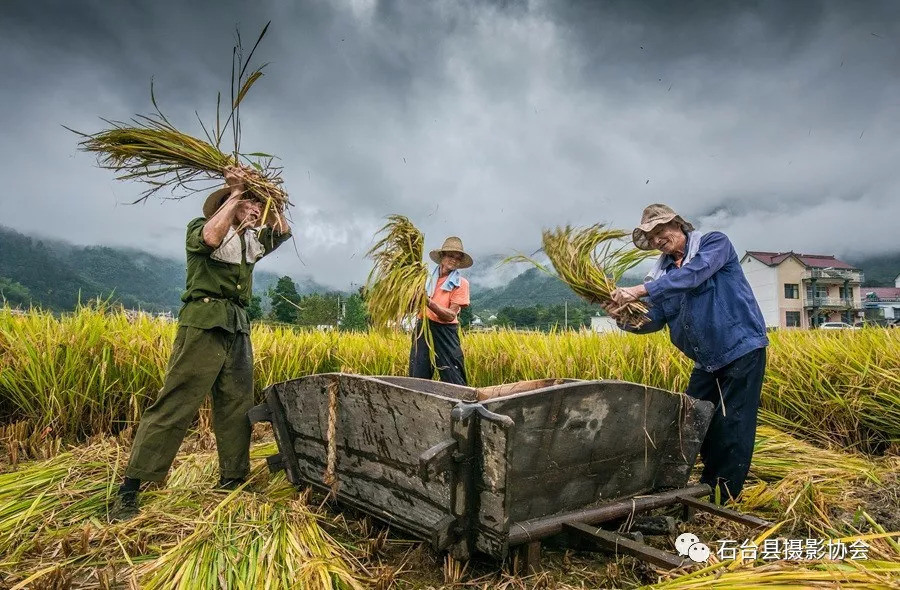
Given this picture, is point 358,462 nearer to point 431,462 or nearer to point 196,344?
point 431,462

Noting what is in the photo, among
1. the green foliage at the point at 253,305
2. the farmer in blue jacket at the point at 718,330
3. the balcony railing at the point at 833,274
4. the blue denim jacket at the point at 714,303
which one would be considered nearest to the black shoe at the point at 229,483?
the green foliage at the point at 253,305

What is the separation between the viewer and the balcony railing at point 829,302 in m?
40.5

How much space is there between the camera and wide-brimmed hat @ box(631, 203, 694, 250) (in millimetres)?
2941

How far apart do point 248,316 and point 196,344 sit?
429 mm

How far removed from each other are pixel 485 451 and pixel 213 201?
2.13 m

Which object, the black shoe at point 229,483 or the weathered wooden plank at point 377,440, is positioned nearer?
the weathered wooden plank at point 377,440

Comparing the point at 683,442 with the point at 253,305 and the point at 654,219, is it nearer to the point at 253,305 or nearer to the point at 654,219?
the point at 654,219

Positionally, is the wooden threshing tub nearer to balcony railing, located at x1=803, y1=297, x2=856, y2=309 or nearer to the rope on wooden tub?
the rope on wooden tub

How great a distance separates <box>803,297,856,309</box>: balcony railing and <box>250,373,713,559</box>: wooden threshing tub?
150ft

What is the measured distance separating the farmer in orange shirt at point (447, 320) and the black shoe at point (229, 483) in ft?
5.72

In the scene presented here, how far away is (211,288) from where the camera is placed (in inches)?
111

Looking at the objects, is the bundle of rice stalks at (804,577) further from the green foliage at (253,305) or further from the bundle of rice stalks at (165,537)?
the green foliage at (253,305)

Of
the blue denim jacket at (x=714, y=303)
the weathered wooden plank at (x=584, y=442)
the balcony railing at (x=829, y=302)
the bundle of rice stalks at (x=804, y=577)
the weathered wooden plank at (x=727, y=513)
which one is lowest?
the weathered wooden plank at (x=727, y=513)

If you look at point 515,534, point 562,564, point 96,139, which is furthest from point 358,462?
point 96,139
